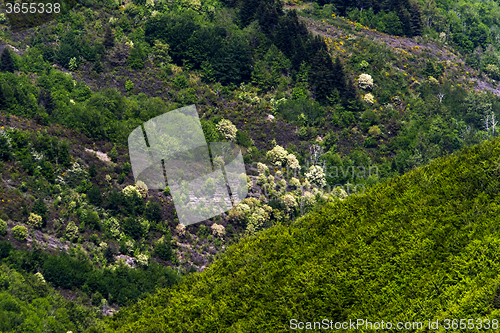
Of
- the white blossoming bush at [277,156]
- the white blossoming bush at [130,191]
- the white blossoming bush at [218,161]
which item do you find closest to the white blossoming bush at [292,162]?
the white blossoming bush at [277,156]

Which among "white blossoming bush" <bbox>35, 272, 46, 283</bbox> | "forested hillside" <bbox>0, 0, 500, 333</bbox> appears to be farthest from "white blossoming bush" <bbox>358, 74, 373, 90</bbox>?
"white blossoming bush" <bbox>35, 272, 46, 283</bbox>

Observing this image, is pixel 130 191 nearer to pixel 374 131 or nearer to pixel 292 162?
pixel 292 162

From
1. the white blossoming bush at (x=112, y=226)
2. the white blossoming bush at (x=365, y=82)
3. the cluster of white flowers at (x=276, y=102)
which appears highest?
the white blossoming bush at (x=365, y=82)

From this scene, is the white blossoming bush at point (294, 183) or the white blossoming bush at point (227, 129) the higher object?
the white blossoming bush at point (227, 129)

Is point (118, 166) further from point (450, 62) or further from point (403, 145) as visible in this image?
point (450, 62)

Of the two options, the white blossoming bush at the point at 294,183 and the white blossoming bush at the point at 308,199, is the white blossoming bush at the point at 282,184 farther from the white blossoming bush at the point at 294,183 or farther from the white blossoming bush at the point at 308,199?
the white blossoming bush at the point at 308,199

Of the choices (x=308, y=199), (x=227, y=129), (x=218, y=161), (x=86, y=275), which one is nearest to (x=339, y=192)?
(x=308, y=199)

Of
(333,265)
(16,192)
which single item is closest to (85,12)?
(16,192)
